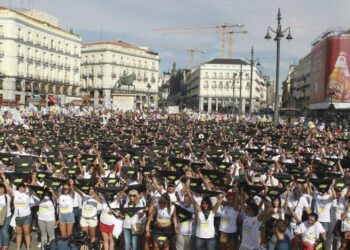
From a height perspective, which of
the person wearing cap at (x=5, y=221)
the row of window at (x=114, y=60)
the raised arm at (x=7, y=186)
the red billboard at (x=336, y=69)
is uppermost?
the row of window at (x=114, y=60)

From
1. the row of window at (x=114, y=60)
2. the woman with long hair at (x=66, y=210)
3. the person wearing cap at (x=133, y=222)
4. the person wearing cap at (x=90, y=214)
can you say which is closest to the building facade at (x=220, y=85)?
the row of window at (x=114, y=60)

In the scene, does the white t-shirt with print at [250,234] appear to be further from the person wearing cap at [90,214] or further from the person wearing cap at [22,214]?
the person wearing cap at [22,214]

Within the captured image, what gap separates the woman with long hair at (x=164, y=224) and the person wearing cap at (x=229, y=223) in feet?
2.79

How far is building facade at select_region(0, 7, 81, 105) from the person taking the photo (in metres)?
71.9

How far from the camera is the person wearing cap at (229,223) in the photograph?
9102 millimetres

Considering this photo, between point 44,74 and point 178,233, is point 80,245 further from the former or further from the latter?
point 44,74

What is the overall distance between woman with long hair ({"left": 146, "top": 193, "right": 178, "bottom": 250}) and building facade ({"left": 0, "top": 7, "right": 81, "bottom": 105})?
5666cm

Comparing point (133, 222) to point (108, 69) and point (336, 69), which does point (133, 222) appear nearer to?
point (336, 69)

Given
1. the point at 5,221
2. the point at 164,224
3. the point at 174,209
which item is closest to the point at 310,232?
the point at 174,209

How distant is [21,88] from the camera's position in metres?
74.7

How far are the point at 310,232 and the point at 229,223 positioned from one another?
1.41 metres

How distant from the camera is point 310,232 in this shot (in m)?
8.64

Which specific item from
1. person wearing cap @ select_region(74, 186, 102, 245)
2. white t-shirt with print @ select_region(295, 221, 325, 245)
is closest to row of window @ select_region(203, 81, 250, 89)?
person wearing cap @ select_region(74, 186, 102, 245)

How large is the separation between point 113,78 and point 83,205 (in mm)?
95868
